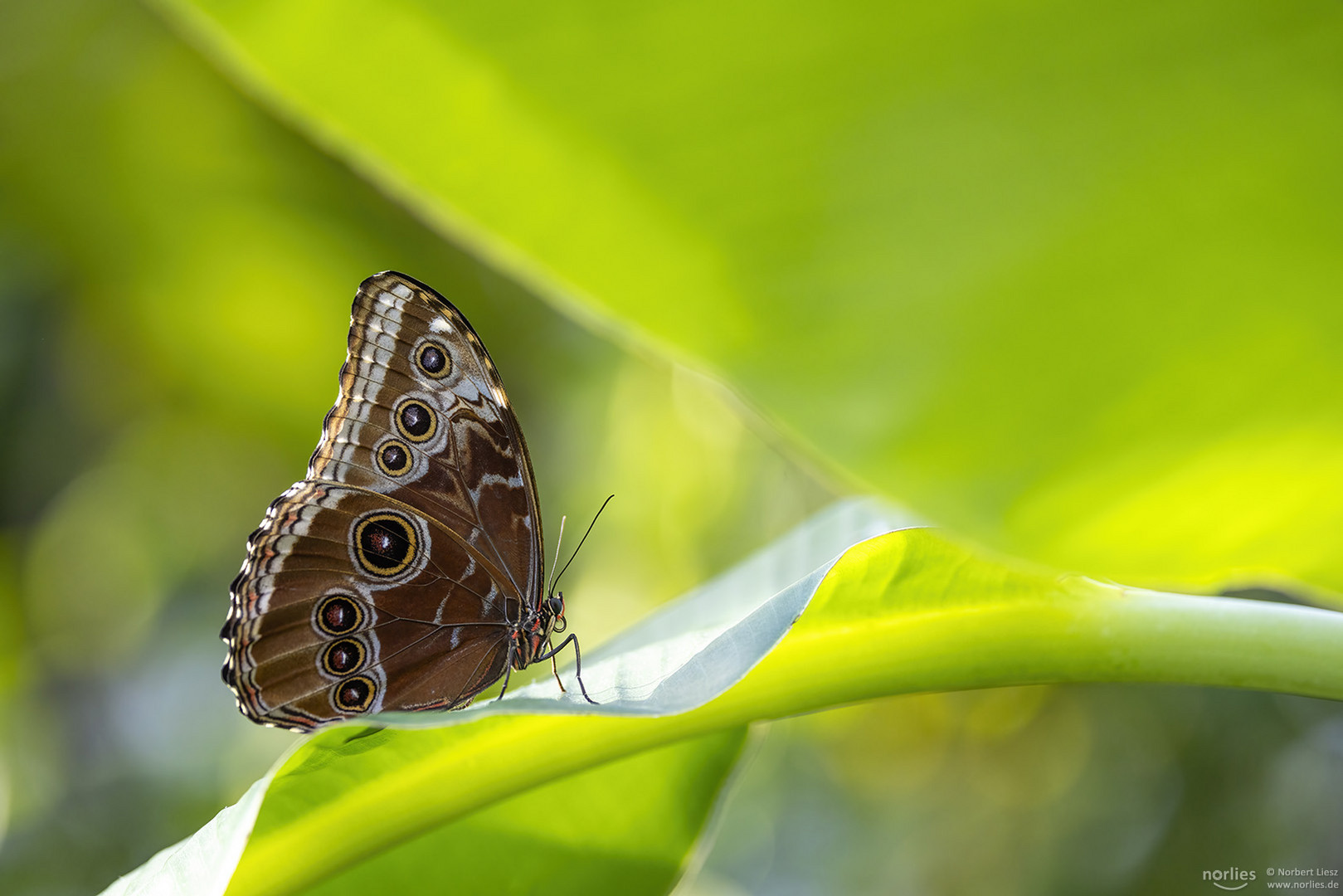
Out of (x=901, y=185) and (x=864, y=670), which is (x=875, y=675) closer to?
(x=864, y=670)

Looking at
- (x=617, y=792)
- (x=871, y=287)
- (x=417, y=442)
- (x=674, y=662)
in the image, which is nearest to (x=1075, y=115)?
(x=871, y=287)

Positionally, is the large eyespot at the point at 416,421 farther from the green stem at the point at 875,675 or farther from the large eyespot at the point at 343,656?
the green stem at the point at 875,675

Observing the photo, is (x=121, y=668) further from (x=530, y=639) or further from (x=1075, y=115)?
(x=1075, y=115)

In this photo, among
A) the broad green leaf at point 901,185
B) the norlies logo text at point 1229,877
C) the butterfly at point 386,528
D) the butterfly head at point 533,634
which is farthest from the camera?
the norlies logo text at point 1229,877

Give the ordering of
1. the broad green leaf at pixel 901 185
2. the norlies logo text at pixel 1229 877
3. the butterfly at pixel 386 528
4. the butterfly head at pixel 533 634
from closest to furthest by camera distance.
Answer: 1. the broad green leaf at pixel 901 185
2. the butterfly at pixel 386 528
3. the butterfly head at pixel 533 634
4. the norlies logo text at pixel 1229 877

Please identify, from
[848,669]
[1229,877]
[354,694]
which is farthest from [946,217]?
[1229,877]

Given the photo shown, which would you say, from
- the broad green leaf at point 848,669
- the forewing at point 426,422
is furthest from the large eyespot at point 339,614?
the broad green leaf at point 848,669

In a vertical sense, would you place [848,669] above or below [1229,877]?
below

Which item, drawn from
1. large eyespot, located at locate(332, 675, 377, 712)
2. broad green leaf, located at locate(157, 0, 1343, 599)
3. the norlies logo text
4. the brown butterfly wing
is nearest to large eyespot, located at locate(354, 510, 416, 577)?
the brown butterfly wing

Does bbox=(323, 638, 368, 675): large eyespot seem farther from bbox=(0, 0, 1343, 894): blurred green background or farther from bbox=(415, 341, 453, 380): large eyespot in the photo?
bbox=(0, 0, 1343, 894): blurred green background
